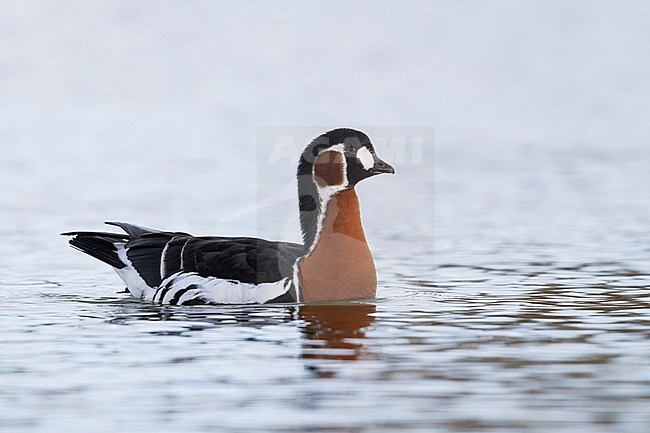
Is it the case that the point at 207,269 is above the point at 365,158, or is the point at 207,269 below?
below

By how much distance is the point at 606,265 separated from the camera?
47.4 ft

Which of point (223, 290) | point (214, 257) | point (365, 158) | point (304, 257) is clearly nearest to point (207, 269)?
point (214, 257)

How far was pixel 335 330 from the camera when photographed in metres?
10.8

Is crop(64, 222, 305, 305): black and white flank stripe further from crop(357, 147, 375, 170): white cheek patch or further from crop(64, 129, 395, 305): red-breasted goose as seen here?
crop(357, 147, 375, 170): white cheek patch

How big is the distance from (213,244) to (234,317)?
1.14 meters

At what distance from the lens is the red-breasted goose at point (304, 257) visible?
12.1 m

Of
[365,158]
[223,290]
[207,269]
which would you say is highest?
[365,158]

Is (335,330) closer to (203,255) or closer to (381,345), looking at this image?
(381,345)

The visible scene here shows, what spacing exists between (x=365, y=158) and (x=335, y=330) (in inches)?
81.4

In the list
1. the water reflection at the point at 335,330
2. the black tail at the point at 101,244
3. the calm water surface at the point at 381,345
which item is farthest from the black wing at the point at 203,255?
the water reflection at the point at 335,330

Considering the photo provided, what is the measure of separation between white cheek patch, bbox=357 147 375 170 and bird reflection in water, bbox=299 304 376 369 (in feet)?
4.08

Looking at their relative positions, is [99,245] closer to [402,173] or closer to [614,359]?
[614,359]

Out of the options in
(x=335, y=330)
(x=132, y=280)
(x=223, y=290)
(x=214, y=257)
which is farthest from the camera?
(x=132, y=280)

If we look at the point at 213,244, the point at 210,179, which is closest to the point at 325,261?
the point at 213,244
